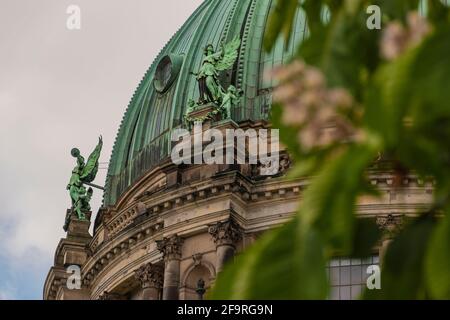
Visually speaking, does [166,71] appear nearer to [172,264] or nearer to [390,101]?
[172,264]

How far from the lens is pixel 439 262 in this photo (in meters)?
2.72

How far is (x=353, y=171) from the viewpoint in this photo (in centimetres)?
268

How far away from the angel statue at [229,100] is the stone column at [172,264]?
3213 mm

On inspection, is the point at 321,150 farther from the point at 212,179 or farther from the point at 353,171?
the point at 212,179

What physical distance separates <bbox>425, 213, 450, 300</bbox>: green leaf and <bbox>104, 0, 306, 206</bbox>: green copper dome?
25.6m

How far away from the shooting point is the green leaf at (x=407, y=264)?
288cm

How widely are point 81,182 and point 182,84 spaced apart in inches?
165

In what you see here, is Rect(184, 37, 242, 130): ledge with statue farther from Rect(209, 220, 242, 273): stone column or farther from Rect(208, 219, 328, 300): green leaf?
Rect(208, 219, 328, 300): green leaf

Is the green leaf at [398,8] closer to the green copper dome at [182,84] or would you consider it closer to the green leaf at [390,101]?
the green leaf at [390,101]

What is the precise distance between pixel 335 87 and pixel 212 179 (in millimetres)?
22716

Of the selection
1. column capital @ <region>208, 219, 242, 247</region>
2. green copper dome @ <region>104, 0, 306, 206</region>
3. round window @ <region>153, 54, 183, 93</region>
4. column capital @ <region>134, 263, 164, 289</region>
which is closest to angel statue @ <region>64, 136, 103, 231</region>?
green copper dome @ <region>104, 0, 306, 206</region>

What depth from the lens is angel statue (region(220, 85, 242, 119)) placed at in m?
27.7

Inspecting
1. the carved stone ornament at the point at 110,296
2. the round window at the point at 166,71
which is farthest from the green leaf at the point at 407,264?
the round window at the point at 166,71

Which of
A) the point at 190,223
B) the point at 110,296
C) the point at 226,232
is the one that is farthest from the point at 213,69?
the point at 110,296
